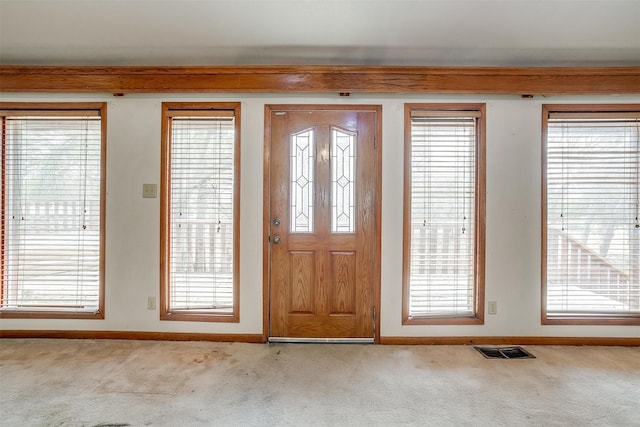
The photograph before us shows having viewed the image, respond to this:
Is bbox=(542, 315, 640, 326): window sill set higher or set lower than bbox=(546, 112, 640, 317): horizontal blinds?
lower

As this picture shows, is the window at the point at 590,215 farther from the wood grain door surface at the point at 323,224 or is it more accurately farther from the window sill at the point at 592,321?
the wood grain door surface at the point at 323,224

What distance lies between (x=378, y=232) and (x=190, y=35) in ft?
7.10

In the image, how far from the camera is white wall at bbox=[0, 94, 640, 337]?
104 inches

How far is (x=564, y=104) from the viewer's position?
2.64 metres

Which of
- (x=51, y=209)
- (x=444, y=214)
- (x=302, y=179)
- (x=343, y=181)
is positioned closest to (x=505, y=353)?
(x=444, y=214)

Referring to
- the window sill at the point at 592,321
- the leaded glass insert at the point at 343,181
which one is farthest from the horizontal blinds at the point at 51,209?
the window sill at the point at 592,321

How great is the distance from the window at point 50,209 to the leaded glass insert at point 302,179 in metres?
1.82

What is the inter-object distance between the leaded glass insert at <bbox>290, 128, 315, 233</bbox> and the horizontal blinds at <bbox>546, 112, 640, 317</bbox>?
2.16m

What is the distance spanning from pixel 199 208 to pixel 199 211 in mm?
28

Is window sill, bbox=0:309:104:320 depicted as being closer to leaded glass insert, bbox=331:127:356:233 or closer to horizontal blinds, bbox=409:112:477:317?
leaded glass insert, bbox=331:127:356:233

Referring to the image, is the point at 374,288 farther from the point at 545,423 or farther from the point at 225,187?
the point at 225,187

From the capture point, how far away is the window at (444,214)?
269cm

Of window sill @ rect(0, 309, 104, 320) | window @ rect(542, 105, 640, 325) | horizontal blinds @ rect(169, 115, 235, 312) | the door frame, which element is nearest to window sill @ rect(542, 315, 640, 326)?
window @ rect(542, 105, 640, 325)

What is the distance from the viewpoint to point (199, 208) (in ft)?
8.95
